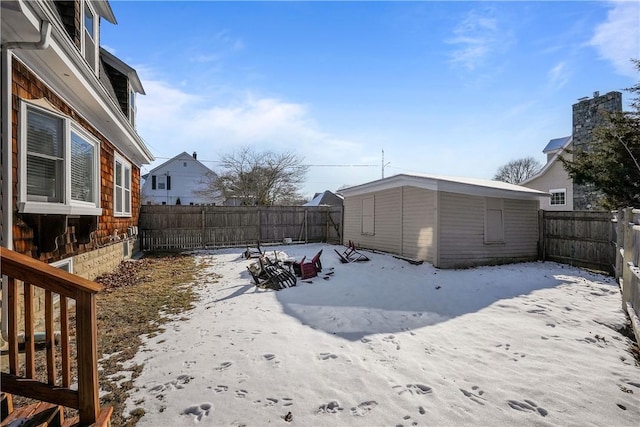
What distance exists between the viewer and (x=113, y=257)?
8.10 meters

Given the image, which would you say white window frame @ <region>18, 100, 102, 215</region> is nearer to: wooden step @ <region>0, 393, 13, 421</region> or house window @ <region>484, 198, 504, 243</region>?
wooden step @ <region>0, 393, 13, 421</region>

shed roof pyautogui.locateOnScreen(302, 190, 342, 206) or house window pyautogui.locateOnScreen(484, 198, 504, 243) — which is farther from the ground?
shed roof pyautogui.locateOnScreen(302, 190, 342, 206)

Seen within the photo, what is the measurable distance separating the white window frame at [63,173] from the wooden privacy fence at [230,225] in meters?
6.74

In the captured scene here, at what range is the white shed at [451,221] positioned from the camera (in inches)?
346

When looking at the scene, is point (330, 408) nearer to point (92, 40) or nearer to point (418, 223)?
point (418, 223)

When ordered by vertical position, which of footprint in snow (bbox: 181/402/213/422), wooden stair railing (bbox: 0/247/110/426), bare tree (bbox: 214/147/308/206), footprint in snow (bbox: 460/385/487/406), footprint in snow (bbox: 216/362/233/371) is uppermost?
bare tree (bbox: 214/147/308/206)

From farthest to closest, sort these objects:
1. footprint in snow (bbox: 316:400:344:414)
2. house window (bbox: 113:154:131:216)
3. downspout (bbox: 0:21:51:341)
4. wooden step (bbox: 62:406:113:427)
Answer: house window (bbox: 113:154:131:216) < downspout (bbox: 0:21:51:341) < footprint in snow (bbox: 316:400:344:414) < wooden step (bbox: 62:406:113:427)

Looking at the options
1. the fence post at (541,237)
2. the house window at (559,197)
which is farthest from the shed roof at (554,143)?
the fence post at (541,237)

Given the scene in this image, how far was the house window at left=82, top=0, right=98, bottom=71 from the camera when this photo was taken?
6.18m

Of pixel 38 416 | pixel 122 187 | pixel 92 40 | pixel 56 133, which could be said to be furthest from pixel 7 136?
pixel 122 187

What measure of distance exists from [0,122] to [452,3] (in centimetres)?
785

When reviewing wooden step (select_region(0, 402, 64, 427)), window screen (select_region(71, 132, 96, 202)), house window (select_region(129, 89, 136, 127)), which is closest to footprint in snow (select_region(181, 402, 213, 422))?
wooden step (select_region(0, 402, 64, 427))

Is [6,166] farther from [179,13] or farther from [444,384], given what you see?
[444,384]

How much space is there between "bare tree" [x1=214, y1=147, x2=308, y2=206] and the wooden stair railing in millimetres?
23767
